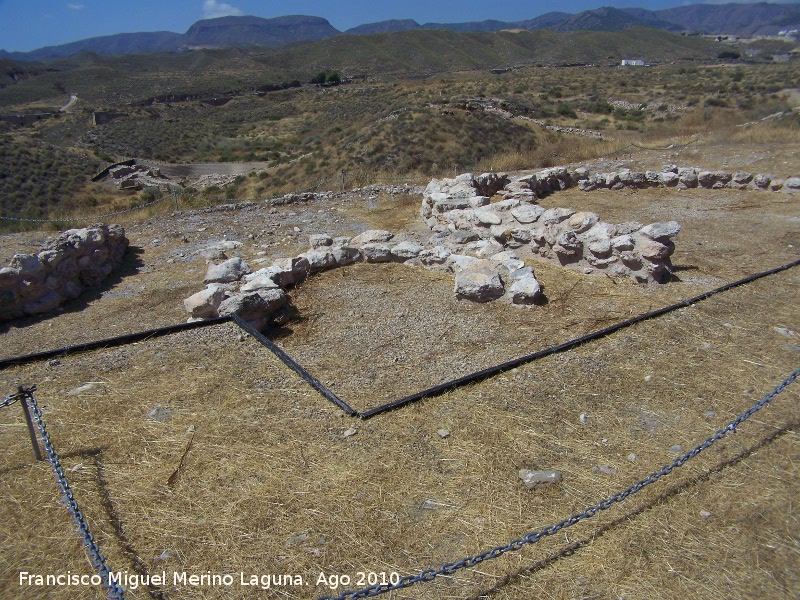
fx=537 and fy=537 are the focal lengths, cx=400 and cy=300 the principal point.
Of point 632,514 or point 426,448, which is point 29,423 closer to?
point 426,448

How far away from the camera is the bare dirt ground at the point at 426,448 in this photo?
3555mm

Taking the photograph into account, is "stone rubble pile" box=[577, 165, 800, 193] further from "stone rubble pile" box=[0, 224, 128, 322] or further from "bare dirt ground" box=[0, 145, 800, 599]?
"stone rubble pile" box=[0, 224, 128, 322]

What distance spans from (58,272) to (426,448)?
26.4ft

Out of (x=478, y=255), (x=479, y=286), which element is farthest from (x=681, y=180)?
(x=479, y=286)

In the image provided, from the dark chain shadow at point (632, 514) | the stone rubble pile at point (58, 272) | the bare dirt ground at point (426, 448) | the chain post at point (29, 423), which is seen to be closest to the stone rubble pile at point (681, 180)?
the bare dirt ground at point (426, 448)

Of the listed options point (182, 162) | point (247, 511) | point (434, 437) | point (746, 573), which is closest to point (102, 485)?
point (247, 511)

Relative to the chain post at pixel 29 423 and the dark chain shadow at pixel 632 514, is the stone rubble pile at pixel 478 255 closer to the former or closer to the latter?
the chain post at pixel 29 423

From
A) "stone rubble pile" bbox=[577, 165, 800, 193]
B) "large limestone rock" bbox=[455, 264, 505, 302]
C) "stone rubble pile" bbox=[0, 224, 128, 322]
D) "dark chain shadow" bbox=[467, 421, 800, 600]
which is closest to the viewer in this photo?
"dark chain shadow" bbox=[467, 421, 800, 600]

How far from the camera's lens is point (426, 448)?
475 centimetres

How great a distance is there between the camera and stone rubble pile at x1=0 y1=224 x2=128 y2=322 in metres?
8.66

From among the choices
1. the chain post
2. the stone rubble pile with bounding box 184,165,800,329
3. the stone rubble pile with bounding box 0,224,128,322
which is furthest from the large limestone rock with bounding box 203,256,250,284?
the chain post

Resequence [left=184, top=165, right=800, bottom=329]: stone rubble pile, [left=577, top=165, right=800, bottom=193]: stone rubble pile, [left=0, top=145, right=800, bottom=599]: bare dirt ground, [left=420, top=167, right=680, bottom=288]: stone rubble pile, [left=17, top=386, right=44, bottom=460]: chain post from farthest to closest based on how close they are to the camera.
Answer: [left=577, top=165, right=800, bottom=193]: stone rubble pile → [left=420, top=167, right=680, bottom=288]: stone rubble pile → [left=184, top=165, right=800, bottom=329]: stone rubble pile → [left=17, top=386, right=44, bottom=460]: chain post → [left=0, top=145, right=800, bottom=599]: bare dirt ground

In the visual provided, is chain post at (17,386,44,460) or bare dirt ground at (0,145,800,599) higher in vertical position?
chain post at (17,386,44,460)

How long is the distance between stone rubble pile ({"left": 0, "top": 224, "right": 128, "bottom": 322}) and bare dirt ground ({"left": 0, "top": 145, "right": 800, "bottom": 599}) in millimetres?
465
